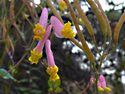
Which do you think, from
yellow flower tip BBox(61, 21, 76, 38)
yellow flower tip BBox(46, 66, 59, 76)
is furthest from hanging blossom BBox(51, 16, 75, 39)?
yellow flower tip BBox(46, 66, 59, 76)

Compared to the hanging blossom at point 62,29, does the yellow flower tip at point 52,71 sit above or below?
below

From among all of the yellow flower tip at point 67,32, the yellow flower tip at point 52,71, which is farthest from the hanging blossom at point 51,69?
the yellow flower tip at point 67,32

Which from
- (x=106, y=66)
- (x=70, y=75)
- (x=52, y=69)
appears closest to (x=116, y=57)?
(x=106, y=66)

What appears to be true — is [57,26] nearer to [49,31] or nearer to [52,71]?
[49,31]

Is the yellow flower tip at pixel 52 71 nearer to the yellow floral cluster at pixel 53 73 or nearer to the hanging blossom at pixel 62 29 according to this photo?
the yellow floral cluster at pixel 53 73

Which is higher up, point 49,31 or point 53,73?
point 49,31

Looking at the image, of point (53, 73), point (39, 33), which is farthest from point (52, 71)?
point (39, 33)

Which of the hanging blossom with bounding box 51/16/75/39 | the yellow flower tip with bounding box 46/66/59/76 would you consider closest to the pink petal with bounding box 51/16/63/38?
the hanging blossom with bounding box 51/16/75/39

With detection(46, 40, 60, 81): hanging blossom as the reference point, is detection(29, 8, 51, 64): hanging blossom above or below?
above

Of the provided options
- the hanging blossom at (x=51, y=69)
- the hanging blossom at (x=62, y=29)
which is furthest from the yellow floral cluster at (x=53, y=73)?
the hanging blossom at (x=62, y=29)

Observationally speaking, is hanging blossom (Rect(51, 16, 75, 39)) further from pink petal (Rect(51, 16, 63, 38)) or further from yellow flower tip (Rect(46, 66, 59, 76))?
yellow flower tip (Rect(46, 66, 59, 76))

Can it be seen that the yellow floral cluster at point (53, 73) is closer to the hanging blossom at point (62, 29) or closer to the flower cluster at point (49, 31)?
the flower cluster at point (49, 31)

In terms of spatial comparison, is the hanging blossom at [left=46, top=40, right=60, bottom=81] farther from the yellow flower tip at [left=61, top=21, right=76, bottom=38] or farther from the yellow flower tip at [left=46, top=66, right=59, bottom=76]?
the yellow flower tip at [left=61, top=21, right=76, bottom=38]
